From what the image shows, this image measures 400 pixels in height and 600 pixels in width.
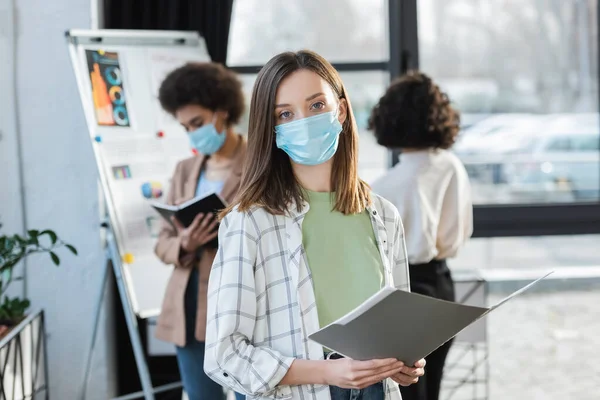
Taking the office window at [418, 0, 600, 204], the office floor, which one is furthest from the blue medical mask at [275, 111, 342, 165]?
the office floor

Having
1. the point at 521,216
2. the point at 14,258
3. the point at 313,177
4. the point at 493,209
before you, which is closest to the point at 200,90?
the point at 14,258

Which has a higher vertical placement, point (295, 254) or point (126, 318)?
point (295, 254)

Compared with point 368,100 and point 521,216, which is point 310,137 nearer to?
point 368,100

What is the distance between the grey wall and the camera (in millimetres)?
2840

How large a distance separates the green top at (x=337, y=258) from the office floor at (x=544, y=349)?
229cm

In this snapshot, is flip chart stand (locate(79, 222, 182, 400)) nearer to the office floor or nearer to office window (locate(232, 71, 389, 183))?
office window (locate(232, 71, 389, 183))

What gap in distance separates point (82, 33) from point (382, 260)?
173cm

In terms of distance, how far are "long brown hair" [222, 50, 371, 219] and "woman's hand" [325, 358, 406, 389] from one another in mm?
279

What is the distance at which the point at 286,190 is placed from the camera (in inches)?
53.7

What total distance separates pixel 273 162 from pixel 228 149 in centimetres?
100

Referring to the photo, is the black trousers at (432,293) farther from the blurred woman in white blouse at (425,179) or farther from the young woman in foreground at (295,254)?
the young woman in foreground at (295,254)

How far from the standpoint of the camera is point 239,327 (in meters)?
1.26

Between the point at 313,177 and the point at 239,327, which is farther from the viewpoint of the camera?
the point at 313,177

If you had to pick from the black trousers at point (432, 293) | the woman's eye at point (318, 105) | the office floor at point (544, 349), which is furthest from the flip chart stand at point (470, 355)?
the woman's eye at point (318, 105)
